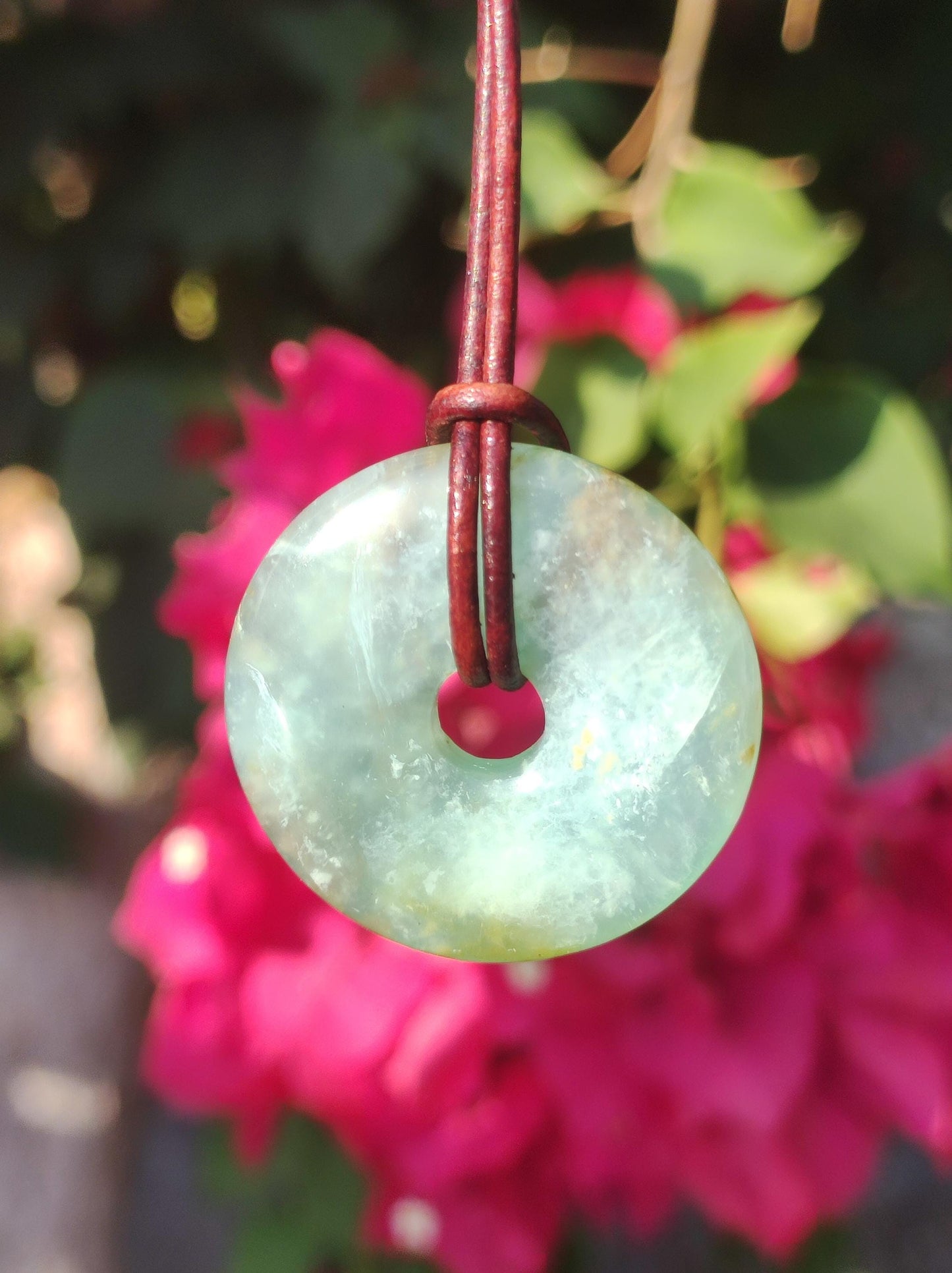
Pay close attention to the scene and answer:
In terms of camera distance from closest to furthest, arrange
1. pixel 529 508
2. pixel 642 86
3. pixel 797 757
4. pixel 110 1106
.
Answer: pixel 529 508
pixel 797 757
pixel 642 86
pixel 110 1106

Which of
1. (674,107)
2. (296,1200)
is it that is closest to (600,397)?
(674,107)

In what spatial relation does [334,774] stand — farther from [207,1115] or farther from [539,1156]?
[207,1115]

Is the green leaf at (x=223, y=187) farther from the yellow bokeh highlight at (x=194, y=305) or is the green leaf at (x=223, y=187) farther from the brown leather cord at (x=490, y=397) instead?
the brown leather cord at (x=490, y=397)

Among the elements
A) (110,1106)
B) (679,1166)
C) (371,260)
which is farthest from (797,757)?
(110,1106)

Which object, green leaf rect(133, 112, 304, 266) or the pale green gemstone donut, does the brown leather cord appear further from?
green leaf rect(133, 112, 304, 266)

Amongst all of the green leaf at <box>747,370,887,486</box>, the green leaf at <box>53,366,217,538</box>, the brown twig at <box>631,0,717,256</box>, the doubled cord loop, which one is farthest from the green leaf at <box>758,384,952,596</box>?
the green leaf at <box>53,366,217,538</box>
